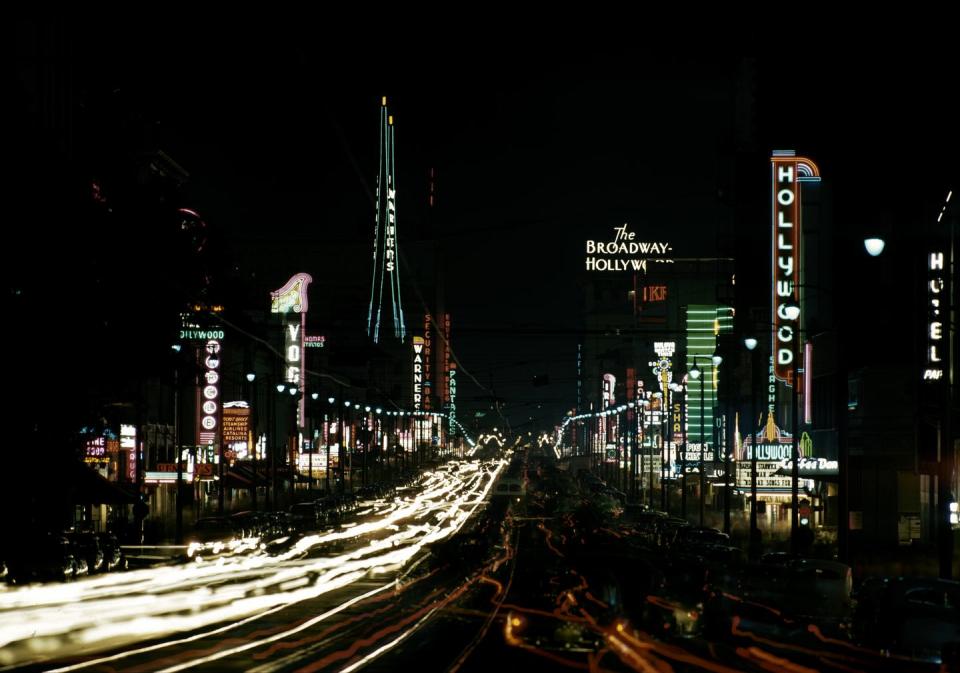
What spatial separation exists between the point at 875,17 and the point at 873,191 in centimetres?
891

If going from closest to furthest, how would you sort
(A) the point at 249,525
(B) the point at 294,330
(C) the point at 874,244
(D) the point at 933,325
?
(C) the point at 874,244
(D) the point at 933,325
(A) the point at 249,525
(B) the point at 294,330

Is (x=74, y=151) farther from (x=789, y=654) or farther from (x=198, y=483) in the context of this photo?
(x=198, y=483)

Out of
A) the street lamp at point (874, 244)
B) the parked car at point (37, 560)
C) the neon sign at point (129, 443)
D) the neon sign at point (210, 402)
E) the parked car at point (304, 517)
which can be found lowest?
the parked car at point (304, 517)

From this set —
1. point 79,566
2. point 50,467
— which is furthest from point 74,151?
point 79,566

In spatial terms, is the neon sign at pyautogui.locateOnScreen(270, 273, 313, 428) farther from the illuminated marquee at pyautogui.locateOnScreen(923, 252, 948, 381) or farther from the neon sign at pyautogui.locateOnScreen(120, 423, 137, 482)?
the illuminated marquee at pyautogui.locateOnScreen(923, 252, 948, 381)

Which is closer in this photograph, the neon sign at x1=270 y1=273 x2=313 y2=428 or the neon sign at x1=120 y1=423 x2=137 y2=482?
the neon sign at x1=120 y1=423 x2=137 y2=482

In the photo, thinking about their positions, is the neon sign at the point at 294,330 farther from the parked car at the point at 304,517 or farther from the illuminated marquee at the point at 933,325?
the illuminated marquee at the point at 933,325

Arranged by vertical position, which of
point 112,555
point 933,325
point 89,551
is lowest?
point 112,555

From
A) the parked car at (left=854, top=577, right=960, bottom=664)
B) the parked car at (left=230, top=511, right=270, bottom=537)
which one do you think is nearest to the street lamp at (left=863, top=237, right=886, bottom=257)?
the parked car at (left=854, top=577, right=960, bottom=664)

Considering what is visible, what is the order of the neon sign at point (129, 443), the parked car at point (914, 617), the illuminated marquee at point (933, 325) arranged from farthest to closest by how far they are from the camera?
the neon sign at point (129, 443)
the illuminated marquee at point (933, 325)
the parked car at point (914, 617)

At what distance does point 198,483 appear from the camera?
284 feet

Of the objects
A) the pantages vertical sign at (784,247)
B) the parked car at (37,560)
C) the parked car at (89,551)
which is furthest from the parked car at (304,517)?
the parked car at (37,560)

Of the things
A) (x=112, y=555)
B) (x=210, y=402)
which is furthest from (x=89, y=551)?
(x=210, y=402)

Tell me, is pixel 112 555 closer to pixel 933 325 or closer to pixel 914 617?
pixel 914 617
